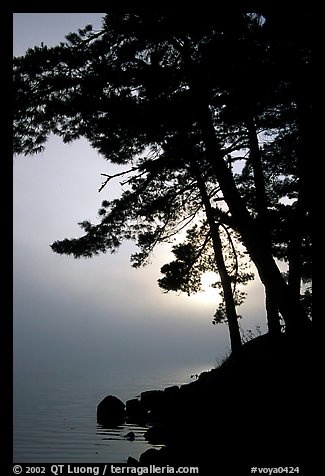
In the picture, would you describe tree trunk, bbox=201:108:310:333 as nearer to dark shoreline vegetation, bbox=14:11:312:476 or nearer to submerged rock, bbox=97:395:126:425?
dark shoreline vegetation, bbox=14:11:312:476

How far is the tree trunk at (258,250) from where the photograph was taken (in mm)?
→ 6848

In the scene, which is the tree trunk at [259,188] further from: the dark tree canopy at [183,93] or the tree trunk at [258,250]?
the tree trunk at [258,250]

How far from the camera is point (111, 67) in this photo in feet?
22.0

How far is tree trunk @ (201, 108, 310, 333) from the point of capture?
6848mm

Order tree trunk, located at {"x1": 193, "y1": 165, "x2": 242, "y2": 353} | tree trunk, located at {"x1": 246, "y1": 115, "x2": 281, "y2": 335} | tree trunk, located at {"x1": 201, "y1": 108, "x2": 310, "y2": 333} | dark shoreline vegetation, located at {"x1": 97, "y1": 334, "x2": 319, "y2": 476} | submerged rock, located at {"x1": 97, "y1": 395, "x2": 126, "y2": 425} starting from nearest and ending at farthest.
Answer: dark shoreline vegetation, located at {"x1": 97, "y1": 334, "x2": 319, "y2": 476} < tree trunk, located at {"x1": 201, "y1": 108, "x2": 310, "y2": 333} < tree trunk, located at {"x1": 246, "y1": 115, "x2": 281, "y2": 335} < tree trunk, located at {"x1": 193, "y1": 165, "x2": 242, "y2": 353} < submerged rock, located at {"x1": 97, "y1": 395, "x2": 126, "y2": 425}

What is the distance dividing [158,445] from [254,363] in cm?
382

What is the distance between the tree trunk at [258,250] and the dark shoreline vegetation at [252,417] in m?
0.42

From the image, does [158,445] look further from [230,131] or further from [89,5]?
[89,5]

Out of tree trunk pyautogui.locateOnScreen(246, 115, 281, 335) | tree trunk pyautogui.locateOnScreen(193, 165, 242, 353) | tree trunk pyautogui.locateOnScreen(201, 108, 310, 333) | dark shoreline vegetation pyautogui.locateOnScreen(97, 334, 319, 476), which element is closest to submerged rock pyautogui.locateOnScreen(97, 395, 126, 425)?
tree trunk pyautogui.locateOnScreen(193, 165, 242, 353)

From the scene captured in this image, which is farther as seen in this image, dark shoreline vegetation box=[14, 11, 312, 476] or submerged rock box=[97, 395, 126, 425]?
submerged rock box=[97, 395, 126, 425]

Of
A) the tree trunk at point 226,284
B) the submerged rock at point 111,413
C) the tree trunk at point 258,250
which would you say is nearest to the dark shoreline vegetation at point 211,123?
the tree trunk at point 258,250

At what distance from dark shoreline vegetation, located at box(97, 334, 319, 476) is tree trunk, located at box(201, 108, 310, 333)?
42 centimetres

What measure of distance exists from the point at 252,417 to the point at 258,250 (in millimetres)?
2798
